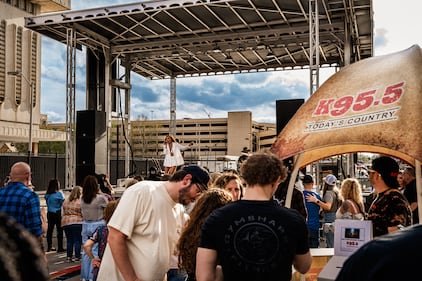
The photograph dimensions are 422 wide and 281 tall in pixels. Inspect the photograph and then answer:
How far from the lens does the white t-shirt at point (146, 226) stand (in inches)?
124

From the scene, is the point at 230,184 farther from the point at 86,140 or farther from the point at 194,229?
the point at 86,140

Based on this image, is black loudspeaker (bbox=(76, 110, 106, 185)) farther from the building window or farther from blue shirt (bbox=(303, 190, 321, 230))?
the building window

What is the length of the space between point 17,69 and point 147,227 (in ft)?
150

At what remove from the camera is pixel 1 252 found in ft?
2.58

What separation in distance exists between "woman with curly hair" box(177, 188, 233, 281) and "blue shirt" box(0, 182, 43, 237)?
10.2 ft

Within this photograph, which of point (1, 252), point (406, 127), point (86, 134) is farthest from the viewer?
point (86, 134)

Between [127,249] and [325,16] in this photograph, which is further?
[325,16]

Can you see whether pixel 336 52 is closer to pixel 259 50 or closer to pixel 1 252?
pixel 259 50

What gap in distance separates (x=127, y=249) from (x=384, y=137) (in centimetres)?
226

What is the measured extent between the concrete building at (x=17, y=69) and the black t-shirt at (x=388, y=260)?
44153 millimetres

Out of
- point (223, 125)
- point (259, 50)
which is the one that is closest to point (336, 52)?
point (259, 50)

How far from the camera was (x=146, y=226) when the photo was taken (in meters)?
3.19

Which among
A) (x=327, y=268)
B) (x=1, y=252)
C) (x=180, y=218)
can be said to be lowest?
(x=327, y=268)

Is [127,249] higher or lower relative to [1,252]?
lower
